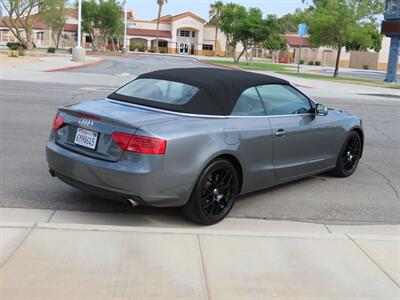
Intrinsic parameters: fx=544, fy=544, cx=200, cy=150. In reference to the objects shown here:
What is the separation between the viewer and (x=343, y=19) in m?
38.5

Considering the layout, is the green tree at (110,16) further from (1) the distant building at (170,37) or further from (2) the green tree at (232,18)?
(1) the distant building at (170,37)

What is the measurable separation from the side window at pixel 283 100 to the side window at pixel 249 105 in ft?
0.32

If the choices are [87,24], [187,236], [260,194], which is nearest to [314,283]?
[187,236]

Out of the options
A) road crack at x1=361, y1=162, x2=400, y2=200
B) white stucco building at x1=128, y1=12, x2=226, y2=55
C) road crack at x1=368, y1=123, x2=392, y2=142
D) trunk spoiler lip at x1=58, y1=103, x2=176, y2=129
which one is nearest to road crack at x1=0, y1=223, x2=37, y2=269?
trunk spoiler lip at x1=58, y1=103, x2=176, y2=129

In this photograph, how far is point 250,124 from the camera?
572cm

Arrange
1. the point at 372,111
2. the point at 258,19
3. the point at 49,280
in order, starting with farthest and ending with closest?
the point at 258,19
the point at 372,111
the point at 49,280

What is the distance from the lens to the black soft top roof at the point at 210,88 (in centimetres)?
549

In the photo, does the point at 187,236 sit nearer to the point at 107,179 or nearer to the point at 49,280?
the point at 107,179

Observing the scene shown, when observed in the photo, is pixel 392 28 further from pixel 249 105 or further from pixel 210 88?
pixel 210 88

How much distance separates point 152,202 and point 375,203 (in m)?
2.98

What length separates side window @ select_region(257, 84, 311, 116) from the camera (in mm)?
6191

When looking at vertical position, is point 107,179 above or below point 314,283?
above

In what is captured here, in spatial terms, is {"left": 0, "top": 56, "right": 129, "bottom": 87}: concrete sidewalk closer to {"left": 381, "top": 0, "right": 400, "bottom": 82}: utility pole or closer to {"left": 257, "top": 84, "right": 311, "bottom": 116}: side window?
{"left": 257, "top": 84, "right": 311, "bottom": 116}: side window

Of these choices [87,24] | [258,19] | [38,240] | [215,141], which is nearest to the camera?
[38,240]
